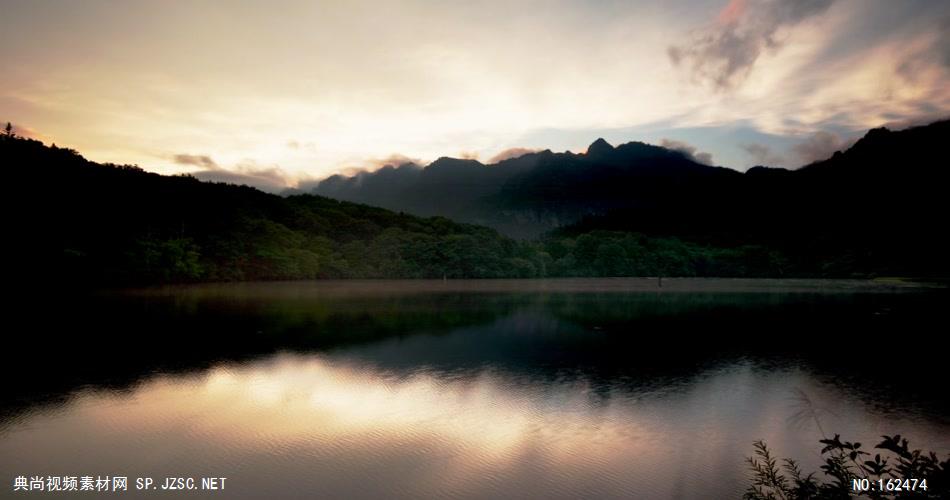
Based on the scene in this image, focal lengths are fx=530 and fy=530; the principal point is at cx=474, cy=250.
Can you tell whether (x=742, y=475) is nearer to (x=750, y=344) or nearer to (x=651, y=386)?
(x=651, y=386)

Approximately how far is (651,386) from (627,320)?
22.1m

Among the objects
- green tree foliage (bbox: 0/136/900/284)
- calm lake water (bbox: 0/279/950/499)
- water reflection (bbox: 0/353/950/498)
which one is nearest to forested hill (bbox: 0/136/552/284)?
green tree foliage (bbox: 0/136/900/284)

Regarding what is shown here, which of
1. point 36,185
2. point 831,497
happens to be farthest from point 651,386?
point 36,185

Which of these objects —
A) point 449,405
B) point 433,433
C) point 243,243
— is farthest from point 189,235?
point 433,433

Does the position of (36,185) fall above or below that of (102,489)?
above

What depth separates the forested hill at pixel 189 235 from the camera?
3233 inches

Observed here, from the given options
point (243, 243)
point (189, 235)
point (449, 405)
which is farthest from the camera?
point (243, 243)

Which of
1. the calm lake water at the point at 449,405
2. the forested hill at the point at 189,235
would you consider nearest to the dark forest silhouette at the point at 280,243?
the forested hill at the point at 189,235

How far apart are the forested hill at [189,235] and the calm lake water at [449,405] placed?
199ft

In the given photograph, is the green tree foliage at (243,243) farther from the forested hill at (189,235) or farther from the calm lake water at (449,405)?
the calm lake water at (449,405)

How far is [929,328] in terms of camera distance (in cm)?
3491

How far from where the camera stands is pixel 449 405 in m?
16.3

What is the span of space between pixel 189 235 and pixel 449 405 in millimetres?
113488

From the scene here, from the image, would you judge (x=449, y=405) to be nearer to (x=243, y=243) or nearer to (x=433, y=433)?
(x=433, y=433)
